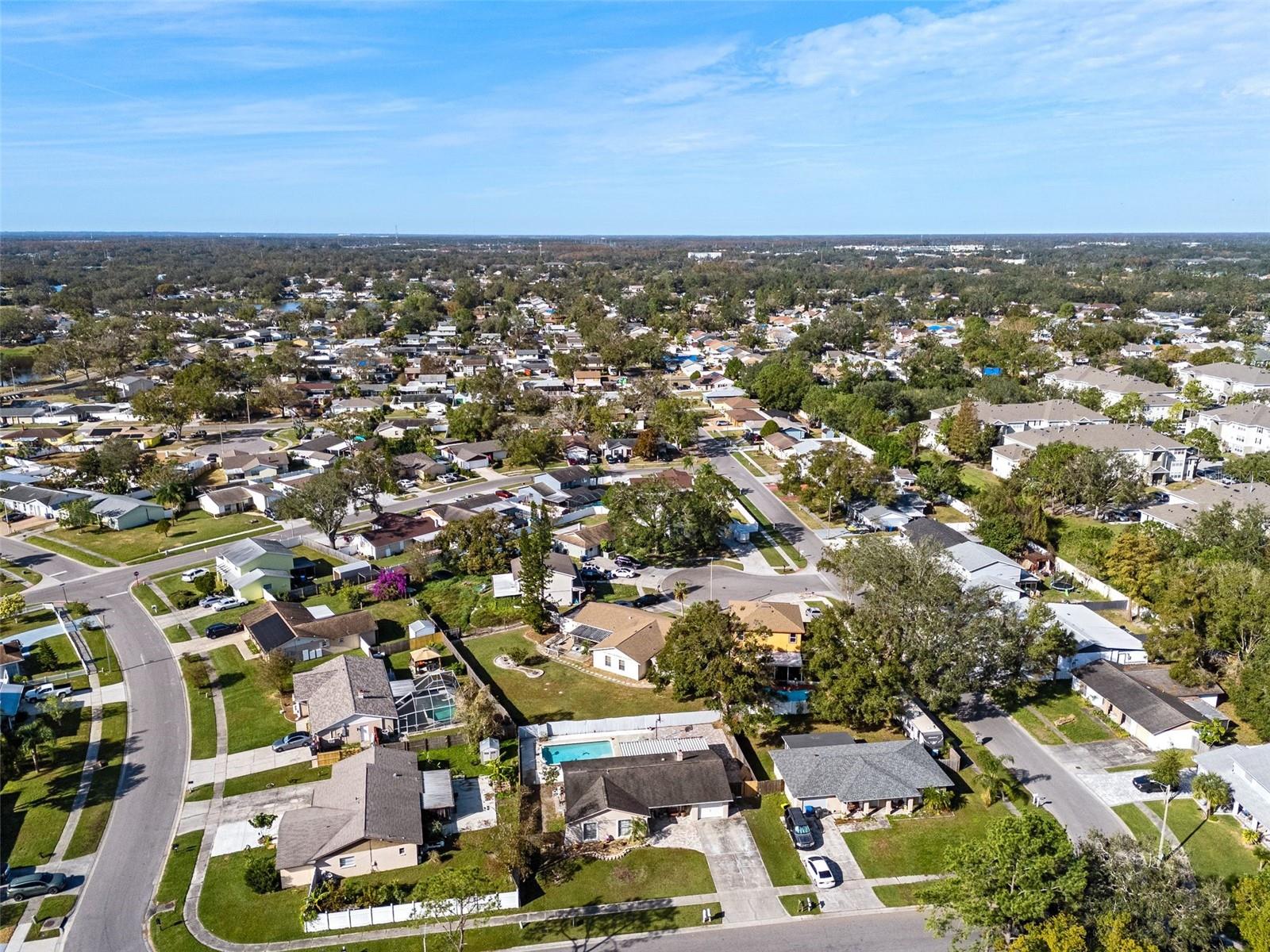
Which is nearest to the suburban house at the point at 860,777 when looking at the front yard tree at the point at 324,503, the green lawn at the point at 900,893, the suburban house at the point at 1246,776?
the green lawn at the point at 900,893

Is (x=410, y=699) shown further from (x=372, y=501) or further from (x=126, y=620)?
(x=372, y=501)

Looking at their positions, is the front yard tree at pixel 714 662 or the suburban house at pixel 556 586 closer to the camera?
the front yard tree at pixel 714 662

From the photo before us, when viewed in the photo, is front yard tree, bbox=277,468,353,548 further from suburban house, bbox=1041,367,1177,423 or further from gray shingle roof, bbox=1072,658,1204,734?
suburban house, bbox=1041,367,1177,423

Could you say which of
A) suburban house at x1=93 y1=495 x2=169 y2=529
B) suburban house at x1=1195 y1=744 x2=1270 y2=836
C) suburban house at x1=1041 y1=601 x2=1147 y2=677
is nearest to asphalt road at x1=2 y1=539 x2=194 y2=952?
suburban house at x1=93 y1=495 x2=169 y2=529

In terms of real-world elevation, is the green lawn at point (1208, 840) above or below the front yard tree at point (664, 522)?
below

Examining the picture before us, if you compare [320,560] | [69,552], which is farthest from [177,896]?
[69,552]

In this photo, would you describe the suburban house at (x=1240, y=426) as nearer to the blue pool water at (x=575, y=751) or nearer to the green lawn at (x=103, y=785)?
the blue pool water at (x=575, y=751)

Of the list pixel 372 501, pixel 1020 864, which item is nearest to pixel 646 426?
pixel 372 501

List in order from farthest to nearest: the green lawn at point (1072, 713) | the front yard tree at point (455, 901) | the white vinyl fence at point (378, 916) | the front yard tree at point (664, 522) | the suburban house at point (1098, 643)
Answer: the front yard tree at point (664, 522), the suburban house at point (1098, 643), the green lawn at point (1072, 713), the white vinyl fence at point (378, 916), the front yard tree at point (455, 901)
